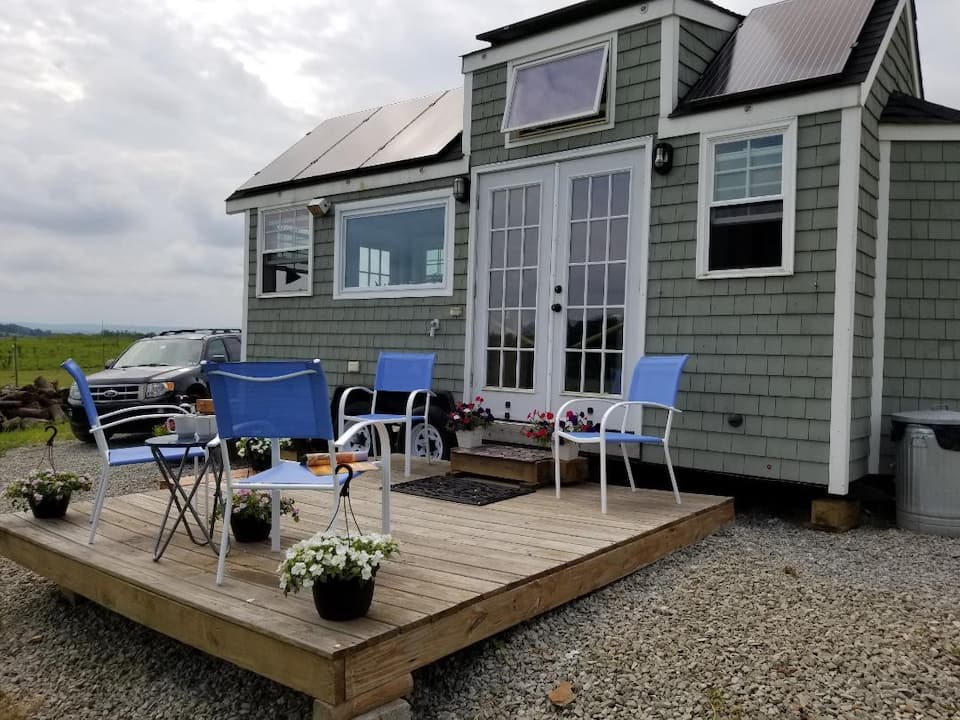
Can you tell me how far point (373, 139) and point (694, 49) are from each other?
3.55 metres

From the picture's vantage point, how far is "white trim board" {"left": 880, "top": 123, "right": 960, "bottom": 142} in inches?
196

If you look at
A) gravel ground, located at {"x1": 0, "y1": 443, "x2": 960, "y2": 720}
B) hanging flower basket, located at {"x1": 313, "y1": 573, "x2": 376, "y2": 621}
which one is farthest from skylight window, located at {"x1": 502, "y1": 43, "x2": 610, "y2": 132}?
hanging flower basket, located at {"x1": 313, "y1": 573, "x2": 376, "y2": 621}

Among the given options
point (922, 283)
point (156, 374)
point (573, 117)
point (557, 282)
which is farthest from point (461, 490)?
point (156, 374)

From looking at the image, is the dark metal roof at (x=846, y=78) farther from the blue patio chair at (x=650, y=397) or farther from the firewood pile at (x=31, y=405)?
the firewood pile at (x=31, y=405)

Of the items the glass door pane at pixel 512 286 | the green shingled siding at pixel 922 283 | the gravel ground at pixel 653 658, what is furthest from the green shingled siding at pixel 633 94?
the gravel ground at pixel 653 658

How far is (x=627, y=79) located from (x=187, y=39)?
16.1 feet

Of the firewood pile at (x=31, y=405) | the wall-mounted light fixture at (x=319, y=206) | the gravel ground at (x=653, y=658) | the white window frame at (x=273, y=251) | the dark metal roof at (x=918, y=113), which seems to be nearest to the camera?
the gravel ground at (x=653, y=658)

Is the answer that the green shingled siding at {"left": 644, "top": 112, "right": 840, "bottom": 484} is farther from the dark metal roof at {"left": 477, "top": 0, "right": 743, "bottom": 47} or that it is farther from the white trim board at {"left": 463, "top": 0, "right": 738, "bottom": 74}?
the dark metal roof at {"left": 477, "top": 0, "right": 743, "bottom": 47}

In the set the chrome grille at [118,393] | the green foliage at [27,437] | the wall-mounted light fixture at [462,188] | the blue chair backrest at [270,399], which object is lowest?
the green foliage at [27,437]

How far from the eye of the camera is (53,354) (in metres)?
20.9

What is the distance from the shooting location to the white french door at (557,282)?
555cm

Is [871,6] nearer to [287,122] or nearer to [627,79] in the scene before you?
[627,79]

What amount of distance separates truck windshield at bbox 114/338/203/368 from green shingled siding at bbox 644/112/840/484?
21.3 ft

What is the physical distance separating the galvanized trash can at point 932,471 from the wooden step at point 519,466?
1.99 m
